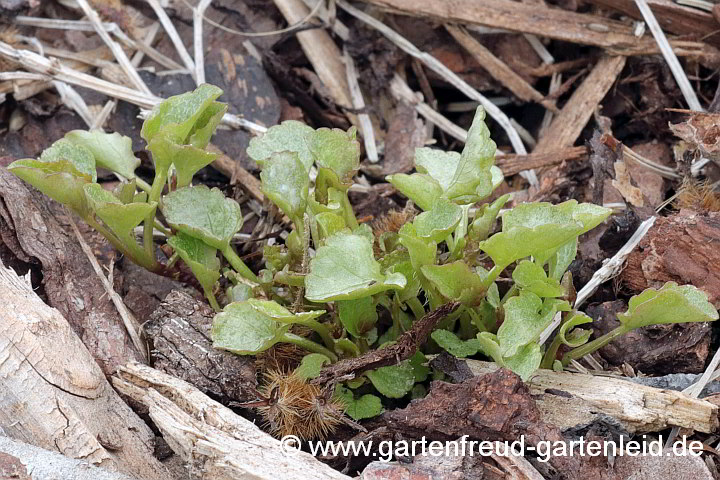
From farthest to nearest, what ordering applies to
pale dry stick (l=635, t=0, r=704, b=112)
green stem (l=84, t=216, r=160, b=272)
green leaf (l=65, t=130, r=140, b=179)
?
pale dry stick (l=635, t=0, r=704, b=112)
green leaf (l=65, t=130, r=140, b=179)
green stem (l=84, t=216, r=160, b=272)

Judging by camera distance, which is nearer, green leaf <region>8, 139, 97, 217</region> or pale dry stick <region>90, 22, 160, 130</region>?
green leaf <region>8, 139, 97, 217</region>

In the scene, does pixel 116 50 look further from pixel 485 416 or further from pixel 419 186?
pixel 485 416

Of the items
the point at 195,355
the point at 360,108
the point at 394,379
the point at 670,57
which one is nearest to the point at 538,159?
the point at 670,57

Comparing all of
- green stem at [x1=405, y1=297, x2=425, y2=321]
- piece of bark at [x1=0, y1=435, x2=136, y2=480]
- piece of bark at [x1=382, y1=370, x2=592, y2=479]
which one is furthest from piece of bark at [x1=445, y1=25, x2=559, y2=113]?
piece of bark at [x1=0, y1=435, x2=136, y2=480]

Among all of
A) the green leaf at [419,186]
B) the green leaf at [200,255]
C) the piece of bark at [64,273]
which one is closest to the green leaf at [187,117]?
the green leaf at [200,255]

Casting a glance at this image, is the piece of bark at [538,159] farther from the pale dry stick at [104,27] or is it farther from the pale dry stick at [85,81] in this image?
the pale dry stick at [104,27]

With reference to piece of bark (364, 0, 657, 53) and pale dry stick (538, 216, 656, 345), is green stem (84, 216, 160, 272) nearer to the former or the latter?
pale dry stick (538, 216, 656, 345)

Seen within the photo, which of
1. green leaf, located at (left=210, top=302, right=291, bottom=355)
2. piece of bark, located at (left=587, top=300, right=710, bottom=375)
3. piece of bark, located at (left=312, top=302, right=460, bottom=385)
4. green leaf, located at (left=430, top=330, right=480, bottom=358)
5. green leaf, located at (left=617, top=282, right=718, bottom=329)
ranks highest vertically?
green leaf, located at (left=617, top=282, right=718, bottom=329)
